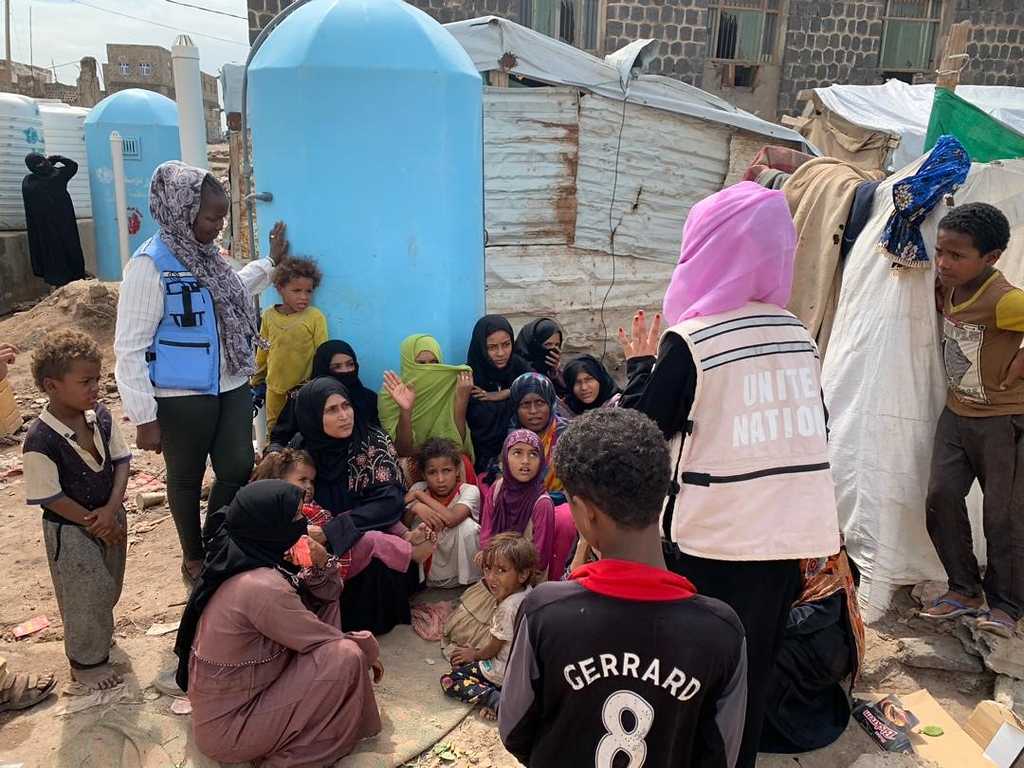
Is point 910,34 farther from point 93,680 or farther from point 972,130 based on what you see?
point 93,680

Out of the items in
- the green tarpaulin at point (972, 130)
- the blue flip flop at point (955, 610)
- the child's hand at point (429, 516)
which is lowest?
the blue flip flop at point (955, 610)

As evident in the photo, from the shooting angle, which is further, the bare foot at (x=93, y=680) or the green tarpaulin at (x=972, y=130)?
the green tarpaulin at (x=972, y=130)

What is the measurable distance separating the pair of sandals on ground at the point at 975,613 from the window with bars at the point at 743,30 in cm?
988

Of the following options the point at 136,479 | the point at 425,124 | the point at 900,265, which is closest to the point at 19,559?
the point at 136,479

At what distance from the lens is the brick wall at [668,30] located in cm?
1055

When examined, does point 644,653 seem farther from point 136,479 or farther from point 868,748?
point 136,479

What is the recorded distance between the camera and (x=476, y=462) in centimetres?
411

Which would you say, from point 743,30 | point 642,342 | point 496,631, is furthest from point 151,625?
point 743,30

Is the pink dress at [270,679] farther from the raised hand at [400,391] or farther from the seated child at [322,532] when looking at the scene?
the raised hand at [400,391]

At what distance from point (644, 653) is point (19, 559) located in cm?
386

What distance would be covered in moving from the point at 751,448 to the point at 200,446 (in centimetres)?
237

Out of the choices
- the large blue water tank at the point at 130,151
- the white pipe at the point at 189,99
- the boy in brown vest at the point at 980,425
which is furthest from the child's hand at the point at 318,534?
the large blue water tank at the point at 130,151

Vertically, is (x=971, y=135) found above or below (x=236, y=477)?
above

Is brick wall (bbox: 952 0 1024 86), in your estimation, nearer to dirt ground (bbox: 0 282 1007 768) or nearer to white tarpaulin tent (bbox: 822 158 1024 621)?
white tarpaulin tent (bbox: 822 158 1024 621)
